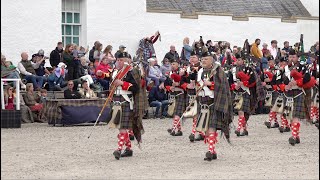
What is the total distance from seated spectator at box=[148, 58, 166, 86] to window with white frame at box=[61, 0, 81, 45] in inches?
164

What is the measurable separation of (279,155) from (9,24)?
13072 millimetres

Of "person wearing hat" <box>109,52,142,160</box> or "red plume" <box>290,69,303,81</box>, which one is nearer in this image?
"person wearing hat" <box>109,52,142,160</box>

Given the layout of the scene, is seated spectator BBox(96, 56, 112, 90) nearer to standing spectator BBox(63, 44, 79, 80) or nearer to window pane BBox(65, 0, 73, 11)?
standing spectator BBox(63, 44, 79, 80)

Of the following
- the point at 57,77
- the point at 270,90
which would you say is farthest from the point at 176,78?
the point at 57,77

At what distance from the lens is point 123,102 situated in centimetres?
1295

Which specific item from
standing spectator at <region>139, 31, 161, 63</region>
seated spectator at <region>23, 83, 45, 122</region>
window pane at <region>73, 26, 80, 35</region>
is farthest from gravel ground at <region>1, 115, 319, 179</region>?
window pane at <region>73, 26, 80, 35</region>

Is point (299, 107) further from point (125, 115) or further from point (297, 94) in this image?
point (125, 115)

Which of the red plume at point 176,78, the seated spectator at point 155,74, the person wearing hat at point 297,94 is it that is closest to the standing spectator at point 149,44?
the seated spectator at point 155,74

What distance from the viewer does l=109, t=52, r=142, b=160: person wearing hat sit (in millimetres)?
12797

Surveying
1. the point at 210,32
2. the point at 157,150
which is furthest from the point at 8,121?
the point at 210,32

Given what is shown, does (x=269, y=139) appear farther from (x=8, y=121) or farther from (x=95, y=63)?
(x=95, y=63)

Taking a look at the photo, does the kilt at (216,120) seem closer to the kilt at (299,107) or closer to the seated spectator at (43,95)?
the kilt at (299,107)

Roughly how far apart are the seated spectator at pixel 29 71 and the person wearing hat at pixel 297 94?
784cm

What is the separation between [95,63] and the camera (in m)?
22.9
